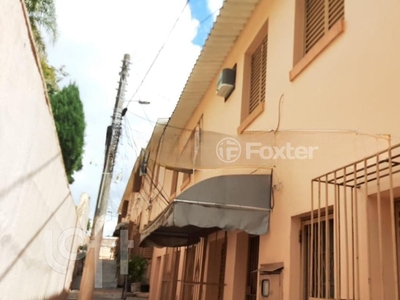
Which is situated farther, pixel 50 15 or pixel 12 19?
pixel 50 15

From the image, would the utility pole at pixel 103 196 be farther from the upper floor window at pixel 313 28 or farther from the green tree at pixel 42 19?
the upper floor window at pixel 313 28

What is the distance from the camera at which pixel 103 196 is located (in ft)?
40.5

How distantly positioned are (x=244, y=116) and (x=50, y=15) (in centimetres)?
1059

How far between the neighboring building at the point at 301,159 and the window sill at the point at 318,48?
2 cm

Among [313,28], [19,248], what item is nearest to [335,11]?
[313,28]

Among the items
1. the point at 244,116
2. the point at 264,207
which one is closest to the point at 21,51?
the point at 264,207

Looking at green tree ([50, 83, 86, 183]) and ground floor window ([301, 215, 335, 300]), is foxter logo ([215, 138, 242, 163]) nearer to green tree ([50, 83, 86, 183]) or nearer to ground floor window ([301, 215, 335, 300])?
ground floor window ([301, 215, 335, 300])

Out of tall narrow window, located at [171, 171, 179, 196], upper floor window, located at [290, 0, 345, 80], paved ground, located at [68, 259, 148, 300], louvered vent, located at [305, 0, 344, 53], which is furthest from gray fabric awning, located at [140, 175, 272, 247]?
paved ground, located at [68, 259, 148, 300]

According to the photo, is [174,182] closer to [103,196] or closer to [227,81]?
[103,196]

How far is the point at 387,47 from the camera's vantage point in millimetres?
3840

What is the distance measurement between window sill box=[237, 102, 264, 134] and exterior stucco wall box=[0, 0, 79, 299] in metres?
3.19

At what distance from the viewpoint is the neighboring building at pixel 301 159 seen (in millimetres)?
3691

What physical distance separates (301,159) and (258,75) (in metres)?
3.22

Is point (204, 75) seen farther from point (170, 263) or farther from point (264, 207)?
point (170, 263)
